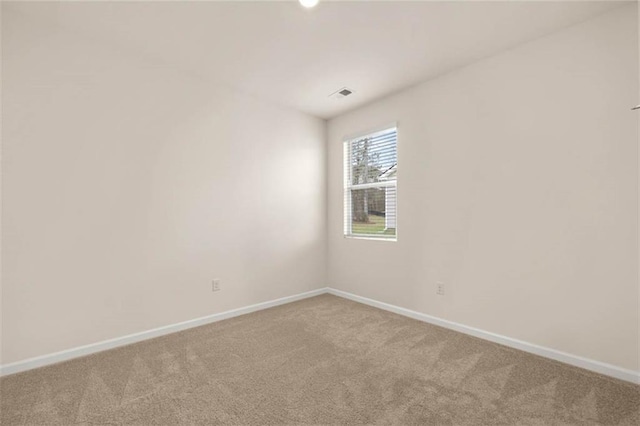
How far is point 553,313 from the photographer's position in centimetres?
227

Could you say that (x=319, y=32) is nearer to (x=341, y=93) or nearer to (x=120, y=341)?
(x=341, y=93)

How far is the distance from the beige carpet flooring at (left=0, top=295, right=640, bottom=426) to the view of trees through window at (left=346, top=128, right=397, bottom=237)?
1.38 m

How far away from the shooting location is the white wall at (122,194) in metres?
2.14

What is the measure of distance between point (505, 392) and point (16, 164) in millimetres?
3634

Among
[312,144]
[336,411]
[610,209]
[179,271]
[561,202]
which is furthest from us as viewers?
[312,144]

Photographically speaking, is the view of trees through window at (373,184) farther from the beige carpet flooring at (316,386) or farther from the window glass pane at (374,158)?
the beige carpet flooring at (316,386)

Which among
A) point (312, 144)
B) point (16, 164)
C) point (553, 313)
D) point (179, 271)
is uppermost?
point (312, 144)

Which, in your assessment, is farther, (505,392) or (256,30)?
A: (256,30)

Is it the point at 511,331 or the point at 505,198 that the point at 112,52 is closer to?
the point at 505,198

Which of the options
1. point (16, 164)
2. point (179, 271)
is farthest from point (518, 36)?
point (16, 164)

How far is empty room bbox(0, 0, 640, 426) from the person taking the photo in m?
1.90

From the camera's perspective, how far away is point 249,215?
3.42 meters

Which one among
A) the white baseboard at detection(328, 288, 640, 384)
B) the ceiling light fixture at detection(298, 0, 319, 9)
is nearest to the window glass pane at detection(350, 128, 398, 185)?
the white baseboard at detection(328, 288, 640, 384)

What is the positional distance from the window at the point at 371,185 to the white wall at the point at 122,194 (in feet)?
3.00
